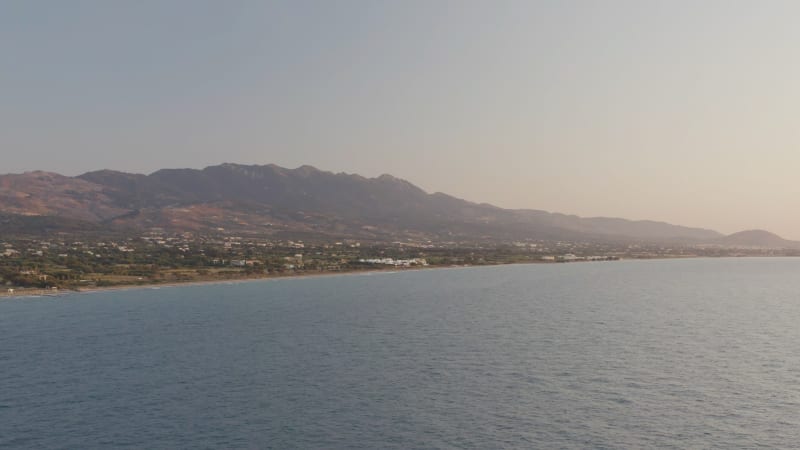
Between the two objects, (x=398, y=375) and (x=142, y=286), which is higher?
(x=142, y=286)

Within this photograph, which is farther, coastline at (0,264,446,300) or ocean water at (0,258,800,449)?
coastline at (0,264,446,300)

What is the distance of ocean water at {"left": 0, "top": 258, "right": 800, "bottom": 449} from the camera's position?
4584 centimetres

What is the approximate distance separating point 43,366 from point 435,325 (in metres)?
52.4

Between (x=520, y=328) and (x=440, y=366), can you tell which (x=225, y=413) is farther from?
(x=520, y=328)

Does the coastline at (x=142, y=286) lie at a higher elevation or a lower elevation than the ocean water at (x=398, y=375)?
higher

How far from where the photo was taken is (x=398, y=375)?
6238 cm

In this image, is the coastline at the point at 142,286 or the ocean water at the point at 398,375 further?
the coastline at the point at 142,286

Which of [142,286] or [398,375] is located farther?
[142,286]

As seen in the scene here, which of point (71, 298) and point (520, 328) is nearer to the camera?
point (520, 328)

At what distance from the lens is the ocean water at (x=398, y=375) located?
45844 mm

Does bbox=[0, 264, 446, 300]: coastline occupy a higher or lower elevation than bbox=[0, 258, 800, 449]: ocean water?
higher

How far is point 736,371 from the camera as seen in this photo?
63.6 meters

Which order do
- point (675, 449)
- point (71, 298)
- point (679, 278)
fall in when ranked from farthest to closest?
point (679, 278)
point (71, 298)
point (675, 449)

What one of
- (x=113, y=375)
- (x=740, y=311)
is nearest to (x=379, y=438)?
(x=113, y=375)
